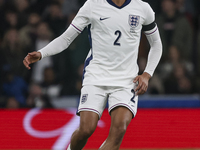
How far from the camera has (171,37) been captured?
7.34 meters

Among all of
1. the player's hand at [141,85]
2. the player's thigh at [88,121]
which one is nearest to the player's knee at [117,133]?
the player's thigh at [88,121]

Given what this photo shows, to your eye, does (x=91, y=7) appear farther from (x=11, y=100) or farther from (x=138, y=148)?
(x=11, y=100)

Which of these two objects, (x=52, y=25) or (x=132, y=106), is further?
(x=52, y=25)

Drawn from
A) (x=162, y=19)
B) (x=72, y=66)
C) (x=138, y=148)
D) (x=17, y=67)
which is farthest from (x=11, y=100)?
(x=162, y=19)

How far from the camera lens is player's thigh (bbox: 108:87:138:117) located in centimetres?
357

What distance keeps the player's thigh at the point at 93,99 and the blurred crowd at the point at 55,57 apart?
10.6 ft

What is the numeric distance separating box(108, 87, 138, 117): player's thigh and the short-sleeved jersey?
0.06m

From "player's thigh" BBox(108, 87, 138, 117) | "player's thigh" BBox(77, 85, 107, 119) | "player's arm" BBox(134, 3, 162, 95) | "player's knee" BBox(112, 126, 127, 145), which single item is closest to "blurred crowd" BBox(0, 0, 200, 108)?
"player's arm" BBox(134, 3, 162, 95)

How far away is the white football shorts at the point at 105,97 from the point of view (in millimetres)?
3590

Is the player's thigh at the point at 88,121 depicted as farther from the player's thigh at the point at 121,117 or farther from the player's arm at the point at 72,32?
the player's arm at the point at 72,32

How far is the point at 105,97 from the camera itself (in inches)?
146

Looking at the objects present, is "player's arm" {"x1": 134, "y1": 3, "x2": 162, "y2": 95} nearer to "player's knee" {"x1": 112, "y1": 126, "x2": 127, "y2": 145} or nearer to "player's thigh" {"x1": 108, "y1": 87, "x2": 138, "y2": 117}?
"player's thigh" {"x1": 108, "y1": 87, "x2": 138, "y2": 117}

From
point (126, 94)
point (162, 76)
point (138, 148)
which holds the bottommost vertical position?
point (138, 148)

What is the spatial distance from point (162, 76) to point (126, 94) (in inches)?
149
